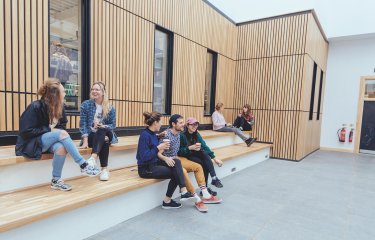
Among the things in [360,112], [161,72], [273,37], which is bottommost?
[360,112]

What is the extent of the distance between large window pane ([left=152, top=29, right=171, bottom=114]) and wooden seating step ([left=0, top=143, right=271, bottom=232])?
7.80ft

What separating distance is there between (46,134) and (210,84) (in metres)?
4.97

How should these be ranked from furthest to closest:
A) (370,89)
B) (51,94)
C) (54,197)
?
(370,89) → (51,94) → (54,197)

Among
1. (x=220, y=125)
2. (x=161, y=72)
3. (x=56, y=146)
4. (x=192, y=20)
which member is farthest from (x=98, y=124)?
(x=220, y=125)

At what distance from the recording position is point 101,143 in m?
2.91

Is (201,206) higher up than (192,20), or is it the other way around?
(192,20)

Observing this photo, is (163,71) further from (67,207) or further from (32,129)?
(67,207)

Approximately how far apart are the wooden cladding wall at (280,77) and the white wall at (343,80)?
56.8 inches

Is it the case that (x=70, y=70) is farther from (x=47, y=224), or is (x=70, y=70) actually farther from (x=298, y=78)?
(x=298, y=78)

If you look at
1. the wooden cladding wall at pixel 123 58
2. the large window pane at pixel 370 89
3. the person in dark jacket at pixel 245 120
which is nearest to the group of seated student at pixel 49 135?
the wooden cladding wall at pixel 123 58

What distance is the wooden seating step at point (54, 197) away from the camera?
1903 mm

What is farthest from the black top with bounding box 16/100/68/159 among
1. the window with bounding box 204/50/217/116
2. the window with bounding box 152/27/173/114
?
the window with bounding box 204/50/217/116

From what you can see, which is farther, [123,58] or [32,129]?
[123,58]

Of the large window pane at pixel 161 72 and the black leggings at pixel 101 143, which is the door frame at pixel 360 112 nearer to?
the large window pane at pixel 161 72
